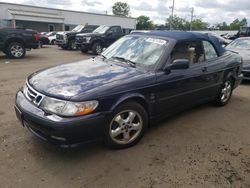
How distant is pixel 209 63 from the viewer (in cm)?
491

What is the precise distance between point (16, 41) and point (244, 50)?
9859 mm

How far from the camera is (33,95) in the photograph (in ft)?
11.2

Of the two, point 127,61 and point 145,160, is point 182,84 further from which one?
point 145,160

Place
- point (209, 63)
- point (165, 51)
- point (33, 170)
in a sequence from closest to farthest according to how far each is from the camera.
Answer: point (33, 170) → point (165, 51) → point (209, 63)

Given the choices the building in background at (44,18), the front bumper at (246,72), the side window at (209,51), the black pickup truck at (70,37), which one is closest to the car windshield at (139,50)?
the side window at (209,51)

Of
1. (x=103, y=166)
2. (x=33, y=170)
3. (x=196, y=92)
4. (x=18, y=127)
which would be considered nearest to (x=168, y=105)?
(x=196, y=92)

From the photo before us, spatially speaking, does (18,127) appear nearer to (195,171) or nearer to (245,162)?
(195,171)

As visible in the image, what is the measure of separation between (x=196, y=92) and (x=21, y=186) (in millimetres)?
3201

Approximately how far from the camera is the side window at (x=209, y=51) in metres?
4.94

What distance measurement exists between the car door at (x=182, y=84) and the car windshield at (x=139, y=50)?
0.77ft

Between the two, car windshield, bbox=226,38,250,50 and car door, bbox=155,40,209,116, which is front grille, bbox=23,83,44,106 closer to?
car door, bbox=155,40,209,116

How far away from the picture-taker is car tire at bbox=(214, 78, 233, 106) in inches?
216

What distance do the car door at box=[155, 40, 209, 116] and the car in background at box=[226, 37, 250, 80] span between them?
355cm

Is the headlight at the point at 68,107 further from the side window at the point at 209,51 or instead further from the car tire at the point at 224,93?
the car tire at the point at 224,93
